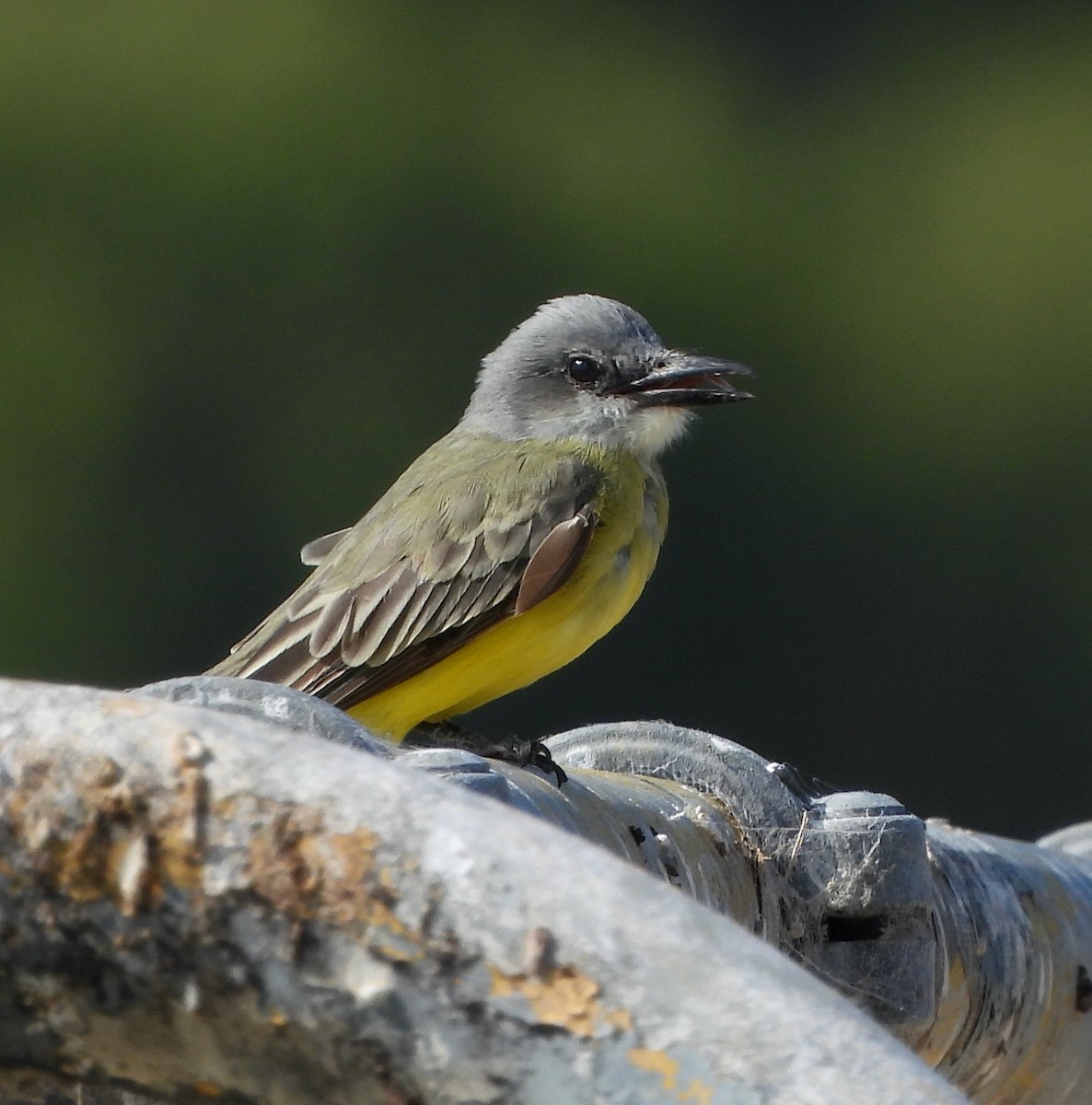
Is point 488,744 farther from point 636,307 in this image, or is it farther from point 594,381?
point 636,307

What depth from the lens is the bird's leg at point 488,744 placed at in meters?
2.28

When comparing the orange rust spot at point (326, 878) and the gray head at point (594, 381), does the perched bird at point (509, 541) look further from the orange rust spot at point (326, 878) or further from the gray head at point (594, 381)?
the orange rust spot at point (326, 878)

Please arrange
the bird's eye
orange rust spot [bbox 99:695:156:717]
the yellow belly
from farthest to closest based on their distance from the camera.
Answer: the bird's eye, the yellow belly, orange rust spot [bbox 99:695:156:717]

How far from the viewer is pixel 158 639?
14.4 m

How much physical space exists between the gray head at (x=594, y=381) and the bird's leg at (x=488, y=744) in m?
0.66

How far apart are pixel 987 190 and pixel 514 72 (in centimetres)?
336

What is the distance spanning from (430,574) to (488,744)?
68 centimetres

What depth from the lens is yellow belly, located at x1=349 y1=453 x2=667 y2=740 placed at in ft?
12.1

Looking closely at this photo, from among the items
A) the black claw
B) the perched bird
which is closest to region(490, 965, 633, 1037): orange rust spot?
the black claw

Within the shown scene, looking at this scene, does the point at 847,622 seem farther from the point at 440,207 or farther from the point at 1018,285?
the point at 440,207

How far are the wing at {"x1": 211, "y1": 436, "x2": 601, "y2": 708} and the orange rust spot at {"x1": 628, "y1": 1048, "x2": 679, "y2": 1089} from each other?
8.79ft

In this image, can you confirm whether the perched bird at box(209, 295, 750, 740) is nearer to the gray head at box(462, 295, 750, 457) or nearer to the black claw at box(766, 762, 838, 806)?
the gray head at box(462, 295, 750, 457)

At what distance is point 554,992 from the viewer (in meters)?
1.03

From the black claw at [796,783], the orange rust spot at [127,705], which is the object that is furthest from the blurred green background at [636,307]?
the orange rust spot at [127,705]
